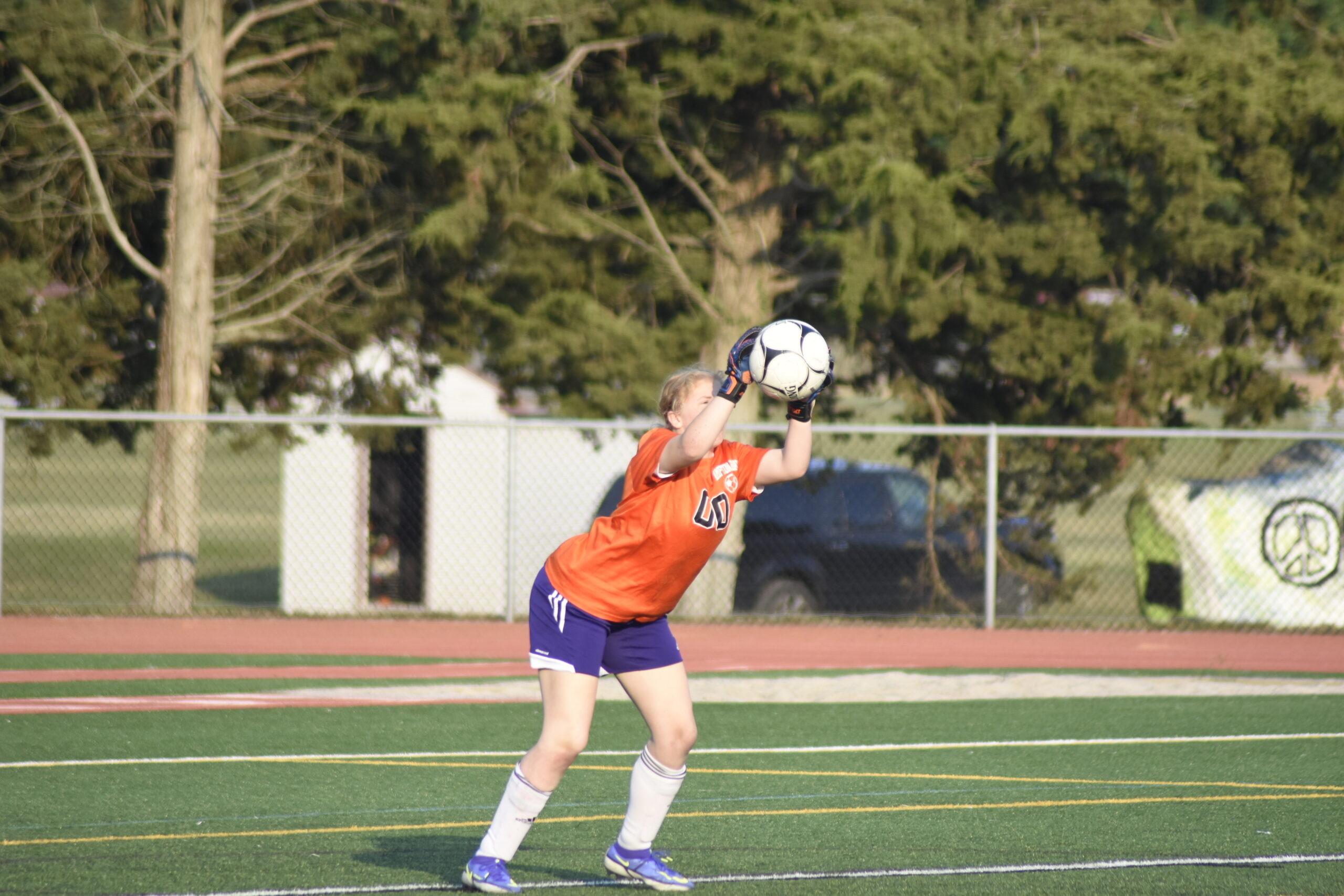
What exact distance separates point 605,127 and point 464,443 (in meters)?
4.36

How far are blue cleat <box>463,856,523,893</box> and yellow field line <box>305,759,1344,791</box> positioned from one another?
2679mm

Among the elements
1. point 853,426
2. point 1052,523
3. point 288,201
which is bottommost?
point 1052,523

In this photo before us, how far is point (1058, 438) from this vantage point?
53.8 feet

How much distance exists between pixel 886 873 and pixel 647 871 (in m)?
0.90

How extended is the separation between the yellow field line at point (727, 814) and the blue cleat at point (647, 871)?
1.29 metres

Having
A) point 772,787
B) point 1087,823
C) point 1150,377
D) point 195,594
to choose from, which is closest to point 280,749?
point 772,787

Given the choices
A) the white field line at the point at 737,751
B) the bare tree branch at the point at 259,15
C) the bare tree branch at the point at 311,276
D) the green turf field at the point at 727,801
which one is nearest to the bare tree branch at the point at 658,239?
the bare tree branch at the point at 311,276

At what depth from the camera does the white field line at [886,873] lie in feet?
16.1

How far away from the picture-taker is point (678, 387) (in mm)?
5027

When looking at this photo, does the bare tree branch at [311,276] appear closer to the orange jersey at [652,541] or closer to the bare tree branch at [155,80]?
the bare tree branch at [155,80]

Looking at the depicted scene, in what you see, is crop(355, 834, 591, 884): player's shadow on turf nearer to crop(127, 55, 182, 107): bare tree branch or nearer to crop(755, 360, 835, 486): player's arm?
crop(755, 360, 835, 486): player's arm

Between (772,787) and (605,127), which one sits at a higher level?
(605,127)

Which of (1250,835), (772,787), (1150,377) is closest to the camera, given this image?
(1250,835)

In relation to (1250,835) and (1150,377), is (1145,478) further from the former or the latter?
→ (1250,835)
